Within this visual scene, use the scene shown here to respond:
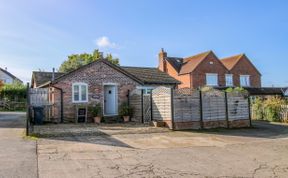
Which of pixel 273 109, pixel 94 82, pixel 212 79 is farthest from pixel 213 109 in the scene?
pixel 212 79

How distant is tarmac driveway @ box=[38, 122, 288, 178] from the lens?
25.2ft

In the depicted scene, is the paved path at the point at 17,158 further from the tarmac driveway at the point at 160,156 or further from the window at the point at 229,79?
the window at the point at 229,79

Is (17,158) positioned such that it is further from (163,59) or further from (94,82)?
(163,59)

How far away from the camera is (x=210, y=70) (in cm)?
4172

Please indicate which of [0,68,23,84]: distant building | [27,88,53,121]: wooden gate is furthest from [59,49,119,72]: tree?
[27,88,53,121]: wooden gate

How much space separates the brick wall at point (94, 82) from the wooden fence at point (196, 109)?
2570mm

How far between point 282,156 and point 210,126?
25.3 feet

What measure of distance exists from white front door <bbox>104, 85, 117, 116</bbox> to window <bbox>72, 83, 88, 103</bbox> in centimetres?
163

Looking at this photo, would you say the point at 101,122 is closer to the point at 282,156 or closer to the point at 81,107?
the point at 81,107

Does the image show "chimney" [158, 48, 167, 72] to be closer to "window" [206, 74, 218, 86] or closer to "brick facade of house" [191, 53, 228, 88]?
"brick facade of house" [191, 53, 228, 88]

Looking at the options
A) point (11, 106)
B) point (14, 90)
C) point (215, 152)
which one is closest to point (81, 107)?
point (215, 152)

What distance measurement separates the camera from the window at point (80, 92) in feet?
65.9

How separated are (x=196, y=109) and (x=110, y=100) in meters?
6.88

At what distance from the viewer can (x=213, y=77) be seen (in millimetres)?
42125
